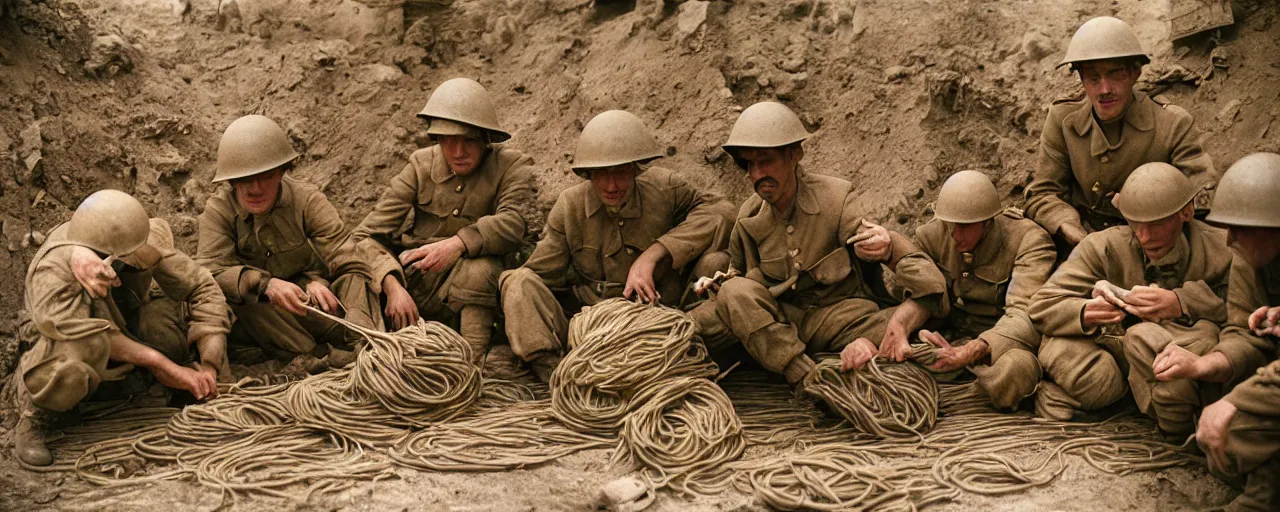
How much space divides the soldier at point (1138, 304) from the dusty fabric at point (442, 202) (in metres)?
3.13

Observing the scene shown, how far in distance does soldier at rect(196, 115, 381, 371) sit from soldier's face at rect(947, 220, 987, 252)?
10.6 ft

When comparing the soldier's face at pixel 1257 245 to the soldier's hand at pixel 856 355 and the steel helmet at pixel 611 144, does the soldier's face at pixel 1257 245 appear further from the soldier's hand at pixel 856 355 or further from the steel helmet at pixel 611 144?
the steel helmet at pixel 611 144

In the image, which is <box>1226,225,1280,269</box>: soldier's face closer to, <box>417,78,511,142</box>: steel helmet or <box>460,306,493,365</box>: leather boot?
<box>460,306,493,365</box>: leather boot

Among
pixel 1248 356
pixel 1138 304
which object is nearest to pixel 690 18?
pixel 1138 304

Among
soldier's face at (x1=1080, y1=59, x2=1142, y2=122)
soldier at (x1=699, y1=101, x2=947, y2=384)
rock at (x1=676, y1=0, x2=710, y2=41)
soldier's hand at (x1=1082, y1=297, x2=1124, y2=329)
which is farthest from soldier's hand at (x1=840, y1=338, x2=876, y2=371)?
rock at (x1=676, y1=0, x2=710, y2=41)

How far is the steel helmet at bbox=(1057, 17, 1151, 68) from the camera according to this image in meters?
7.44

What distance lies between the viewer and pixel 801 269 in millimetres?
7496

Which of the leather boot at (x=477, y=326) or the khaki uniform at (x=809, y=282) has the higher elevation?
the khaki uniform at (x=809, y=282)

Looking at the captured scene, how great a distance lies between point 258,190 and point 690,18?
3243mm

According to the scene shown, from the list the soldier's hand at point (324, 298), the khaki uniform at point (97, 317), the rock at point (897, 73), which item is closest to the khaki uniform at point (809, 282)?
the rock at point (897, 73)

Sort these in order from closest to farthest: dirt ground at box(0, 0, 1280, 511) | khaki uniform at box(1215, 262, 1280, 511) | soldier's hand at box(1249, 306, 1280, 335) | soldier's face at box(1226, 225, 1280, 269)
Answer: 1. khaki uniform at box(1215, 262, 1280, 511)
2. soldier's hand at box(1249, 306, 1280, 335)
3. soldier's face at box(1226, 225, 1280, 269)
4. dirt ground at box(0, 0, 1280, 511)

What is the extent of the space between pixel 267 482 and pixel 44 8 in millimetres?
4293

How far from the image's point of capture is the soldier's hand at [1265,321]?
5918 mm

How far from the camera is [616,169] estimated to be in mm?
7824
